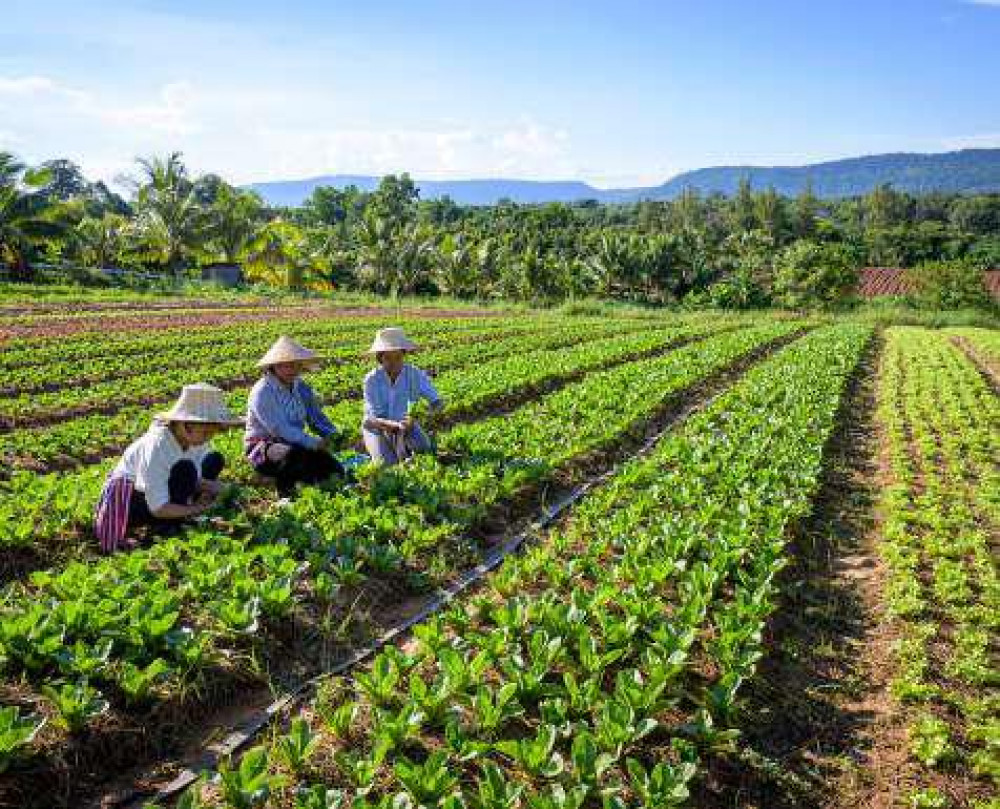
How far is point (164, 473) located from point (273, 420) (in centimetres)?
169

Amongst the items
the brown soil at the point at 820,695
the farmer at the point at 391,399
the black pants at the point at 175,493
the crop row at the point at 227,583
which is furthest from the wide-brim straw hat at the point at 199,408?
the brown soil at the point at 820,695

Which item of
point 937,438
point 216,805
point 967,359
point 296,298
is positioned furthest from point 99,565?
point 296,298

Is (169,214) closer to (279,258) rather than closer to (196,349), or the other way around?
(279,258)

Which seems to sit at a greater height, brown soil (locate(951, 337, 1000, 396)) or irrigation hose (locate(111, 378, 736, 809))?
irrigation hose (locate(111, 378, 736, 809))

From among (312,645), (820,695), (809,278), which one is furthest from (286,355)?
(809,278)

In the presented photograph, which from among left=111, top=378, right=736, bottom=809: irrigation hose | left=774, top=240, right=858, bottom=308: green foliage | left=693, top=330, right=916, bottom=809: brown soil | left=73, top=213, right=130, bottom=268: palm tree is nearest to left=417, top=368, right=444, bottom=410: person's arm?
left=111, top=378, right=736, bottom=809: irrigation hose

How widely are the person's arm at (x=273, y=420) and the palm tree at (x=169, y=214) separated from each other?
32880 millimetres

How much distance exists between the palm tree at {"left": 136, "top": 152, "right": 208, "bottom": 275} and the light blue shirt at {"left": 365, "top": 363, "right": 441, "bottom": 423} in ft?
106

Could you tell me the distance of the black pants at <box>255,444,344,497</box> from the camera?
7348 millimetres

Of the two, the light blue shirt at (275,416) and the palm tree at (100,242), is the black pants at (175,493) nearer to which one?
the light blue shirt at (275,416)

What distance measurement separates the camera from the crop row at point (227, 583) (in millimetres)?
4125

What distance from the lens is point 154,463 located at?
18.5 feet

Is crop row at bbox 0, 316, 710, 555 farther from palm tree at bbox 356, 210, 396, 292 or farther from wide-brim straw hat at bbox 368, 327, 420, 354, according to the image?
palm tree at bbox 356, 210, 396, 292

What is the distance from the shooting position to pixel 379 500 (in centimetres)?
702
